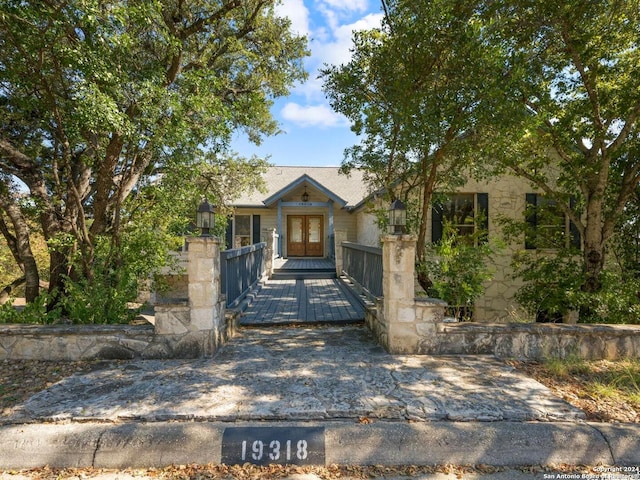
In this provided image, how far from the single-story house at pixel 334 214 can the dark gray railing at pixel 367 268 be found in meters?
2.03

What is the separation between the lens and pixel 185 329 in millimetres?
4047

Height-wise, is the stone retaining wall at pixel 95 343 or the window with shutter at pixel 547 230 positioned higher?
the window with shutter at pixel 547 230

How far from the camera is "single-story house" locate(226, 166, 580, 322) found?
8.84 m

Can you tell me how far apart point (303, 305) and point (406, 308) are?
2934 millimetres

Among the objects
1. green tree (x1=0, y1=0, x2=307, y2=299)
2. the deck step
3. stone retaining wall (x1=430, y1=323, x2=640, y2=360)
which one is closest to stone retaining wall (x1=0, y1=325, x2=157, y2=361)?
green tree (x1=0, y1=0, x2=307, y2=299)

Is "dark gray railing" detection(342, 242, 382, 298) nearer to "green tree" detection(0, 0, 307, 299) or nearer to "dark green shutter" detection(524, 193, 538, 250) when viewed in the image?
"green tree" detection(0, 0, 307, 299)

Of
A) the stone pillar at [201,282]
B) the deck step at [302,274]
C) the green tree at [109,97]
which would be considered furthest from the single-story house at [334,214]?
the stone pillar at [201,282]

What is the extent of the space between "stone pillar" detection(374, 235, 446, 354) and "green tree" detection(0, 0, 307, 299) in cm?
360

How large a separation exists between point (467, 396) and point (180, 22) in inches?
299

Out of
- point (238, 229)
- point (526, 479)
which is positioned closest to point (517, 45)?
point (526, 479)

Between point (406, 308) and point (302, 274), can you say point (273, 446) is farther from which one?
point (302, 274)

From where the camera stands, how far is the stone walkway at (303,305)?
5.61 metres

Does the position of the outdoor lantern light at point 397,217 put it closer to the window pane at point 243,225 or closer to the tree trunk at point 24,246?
the tree trunk at point 24,246

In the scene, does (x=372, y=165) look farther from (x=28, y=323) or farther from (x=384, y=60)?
(x=28, y=323)
